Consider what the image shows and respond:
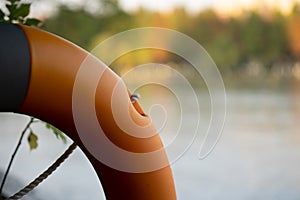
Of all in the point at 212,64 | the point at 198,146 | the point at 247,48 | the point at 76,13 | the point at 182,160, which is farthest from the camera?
the point at 247,48

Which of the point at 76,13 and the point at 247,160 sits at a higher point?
the point at 76,13

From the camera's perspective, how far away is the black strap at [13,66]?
33.9 inches

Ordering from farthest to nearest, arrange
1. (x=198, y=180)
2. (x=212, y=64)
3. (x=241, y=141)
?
1. (x=241, y=141)
2. (x=198, y=180)
3. (x=212, y=64)

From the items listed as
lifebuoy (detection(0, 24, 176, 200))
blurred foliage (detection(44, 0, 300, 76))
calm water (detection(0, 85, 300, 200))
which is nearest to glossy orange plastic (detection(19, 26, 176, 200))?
lifebuoy (detection(0, 24, 176, 200))

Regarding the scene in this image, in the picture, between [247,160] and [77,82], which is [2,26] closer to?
[77,82]

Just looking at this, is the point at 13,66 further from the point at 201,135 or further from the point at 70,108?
the point at 201,135

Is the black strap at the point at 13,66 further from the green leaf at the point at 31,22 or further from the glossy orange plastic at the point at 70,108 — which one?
the green leaf at the point at 31,22

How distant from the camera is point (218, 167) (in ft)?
10.9

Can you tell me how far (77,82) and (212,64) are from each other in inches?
14.6

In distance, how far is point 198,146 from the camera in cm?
385

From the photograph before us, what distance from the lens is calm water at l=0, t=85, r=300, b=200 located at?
266 cm

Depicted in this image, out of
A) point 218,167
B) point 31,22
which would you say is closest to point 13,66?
point 31,22

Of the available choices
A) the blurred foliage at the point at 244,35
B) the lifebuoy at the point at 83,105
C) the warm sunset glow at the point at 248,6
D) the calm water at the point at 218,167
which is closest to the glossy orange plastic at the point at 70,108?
the lifebuoy at the point at 83,105

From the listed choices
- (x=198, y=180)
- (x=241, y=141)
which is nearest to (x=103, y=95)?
(x=198, y=180)
